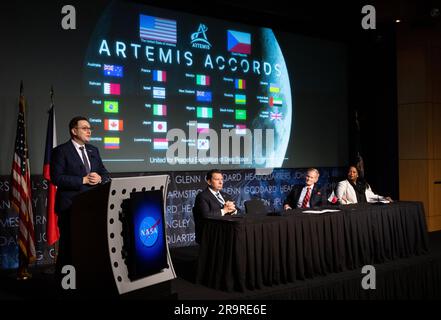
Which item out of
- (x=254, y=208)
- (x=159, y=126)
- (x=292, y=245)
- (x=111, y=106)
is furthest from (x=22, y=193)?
(x=292, y=245)

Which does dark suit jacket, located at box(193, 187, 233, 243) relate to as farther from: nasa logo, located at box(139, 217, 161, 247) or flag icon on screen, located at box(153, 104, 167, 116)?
flag icon on screen, located at box(153, 104, 167, 116)

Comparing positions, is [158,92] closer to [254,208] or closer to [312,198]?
[254,208]

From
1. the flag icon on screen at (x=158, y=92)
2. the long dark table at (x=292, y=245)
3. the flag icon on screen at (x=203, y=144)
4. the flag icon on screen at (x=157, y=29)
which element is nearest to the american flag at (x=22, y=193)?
the long dark table at (x=292, y=245)

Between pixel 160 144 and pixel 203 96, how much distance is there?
0.96m

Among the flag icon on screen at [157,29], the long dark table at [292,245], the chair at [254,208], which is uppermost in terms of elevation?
the flag icon on screen at [157,29]

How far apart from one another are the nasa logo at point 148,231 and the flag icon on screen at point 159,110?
3222 mm

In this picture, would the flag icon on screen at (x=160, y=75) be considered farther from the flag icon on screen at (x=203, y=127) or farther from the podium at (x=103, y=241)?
the podium at (x=103, y=241)

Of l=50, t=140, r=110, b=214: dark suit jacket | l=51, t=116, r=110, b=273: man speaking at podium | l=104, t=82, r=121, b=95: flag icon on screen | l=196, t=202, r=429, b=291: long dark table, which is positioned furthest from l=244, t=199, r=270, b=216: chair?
l=104, t=82, r=121, b=95: flag icon on screen

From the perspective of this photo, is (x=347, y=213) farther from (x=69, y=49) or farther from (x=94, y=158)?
(x=69, y=49)

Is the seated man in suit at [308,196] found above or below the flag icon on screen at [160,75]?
below

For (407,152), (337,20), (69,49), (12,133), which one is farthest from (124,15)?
(407,152)

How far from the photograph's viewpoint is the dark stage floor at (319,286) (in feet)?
12.6

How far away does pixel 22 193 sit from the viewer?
15.3 feet

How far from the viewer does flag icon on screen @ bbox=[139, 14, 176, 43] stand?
6.15 meters
